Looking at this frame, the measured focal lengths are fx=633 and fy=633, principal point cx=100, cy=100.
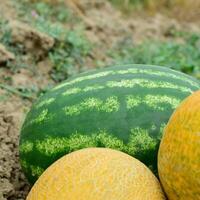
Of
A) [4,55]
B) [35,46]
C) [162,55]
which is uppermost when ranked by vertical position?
[4,55]

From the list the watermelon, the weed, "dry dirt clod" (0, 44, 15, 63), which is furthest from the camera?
the weed

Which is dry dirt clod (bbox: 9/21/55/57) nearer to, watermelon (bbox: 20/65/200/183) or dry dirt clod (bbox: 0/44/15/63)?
dry dirt clod (bbox: 0/44/15/63)

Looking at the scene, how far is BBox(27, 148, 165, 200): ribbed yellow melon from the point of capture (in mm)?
2301

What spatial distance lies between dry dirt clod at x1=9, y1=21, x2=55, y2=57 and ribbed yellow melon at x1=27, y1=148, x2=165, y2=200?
218 cm

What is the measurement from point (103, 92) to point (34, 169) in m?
0.49

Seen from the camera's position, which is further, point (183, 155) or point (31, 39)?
point (31, 39)

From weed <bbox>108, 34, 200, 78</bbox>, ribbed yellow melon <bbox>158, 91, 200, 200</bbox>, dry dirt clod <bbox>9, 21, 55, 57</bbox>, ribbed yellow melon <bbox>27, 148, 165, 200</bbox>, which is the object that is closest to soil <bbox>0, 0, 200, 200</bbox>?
dry dirt clod <bbox>9, 21, 55, 57</bbox>

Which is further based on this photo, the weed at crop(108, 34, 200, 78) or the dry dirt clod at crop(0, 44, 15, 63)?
the weed at crop(108, 34, 200, 78)

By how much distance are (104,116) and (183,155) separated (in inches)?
28.6

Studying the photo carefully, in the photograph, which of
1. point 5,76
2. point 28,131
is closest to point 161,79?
point 28,131

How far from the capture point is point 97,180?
7.65 feet

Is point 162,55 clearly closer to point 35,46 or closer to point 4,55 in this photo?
point 35,46

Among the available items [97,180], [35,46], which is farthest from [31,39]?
[97,180]

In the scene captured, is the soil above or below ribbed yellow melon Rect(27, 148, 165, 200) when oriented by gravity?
below
